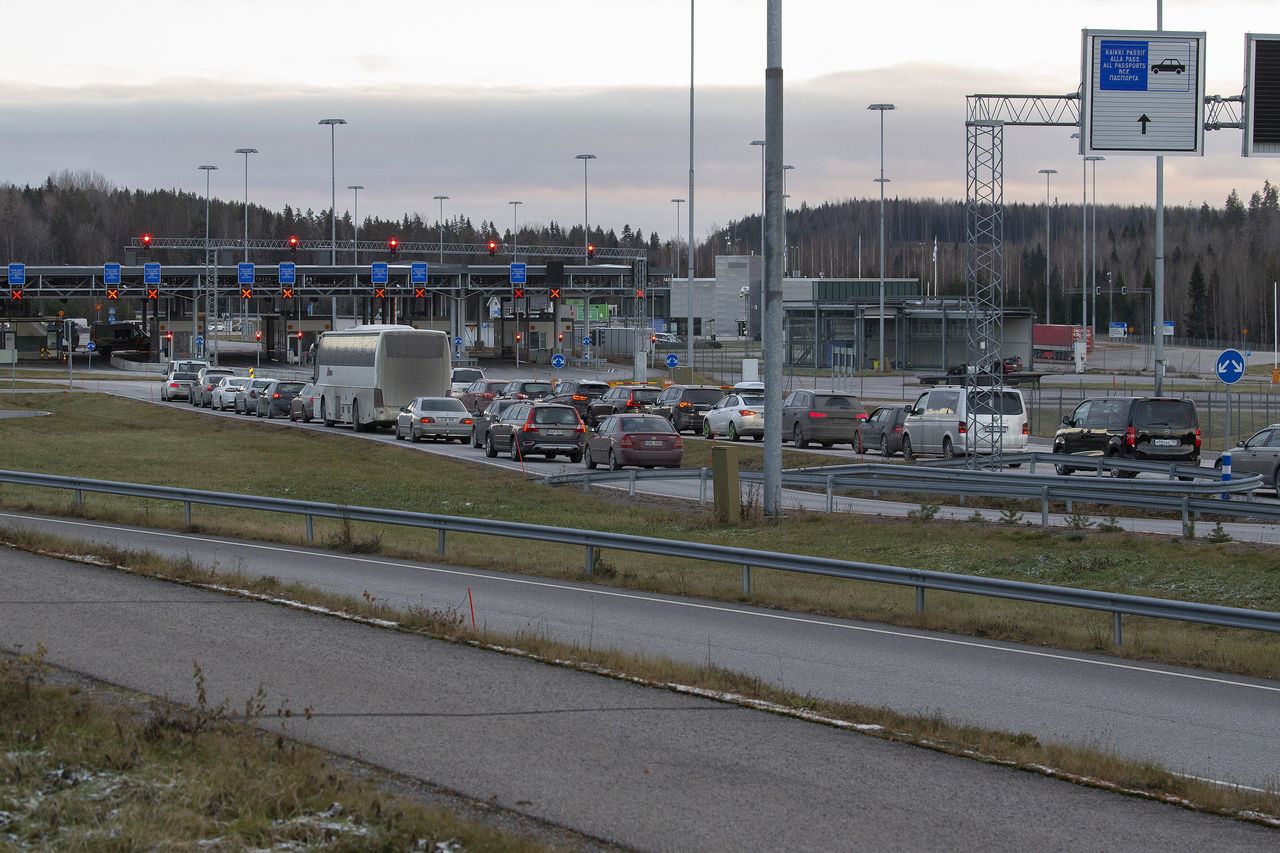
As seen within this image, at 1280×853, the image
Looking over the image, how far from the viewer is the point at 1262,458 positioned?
29422mm

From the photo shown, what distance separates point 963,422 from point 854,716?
25.8 m

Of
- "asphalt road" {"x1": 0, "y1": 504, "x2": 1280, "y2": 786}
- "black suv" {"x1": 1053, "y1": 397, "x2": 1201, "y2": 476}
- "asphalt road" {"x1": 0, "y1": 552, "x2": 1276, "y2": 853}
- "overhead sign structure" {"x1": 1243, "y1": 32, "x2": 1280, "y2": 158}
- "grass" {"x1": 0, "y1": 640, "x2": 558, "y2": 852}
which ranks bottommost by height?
"asphalt road" {"x1": 0, "y1": 504, "x2": 1280, "y2": 786}

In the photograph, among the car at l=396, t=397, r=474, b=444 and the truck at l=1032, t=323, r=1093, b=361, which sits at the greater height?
the truck at l=1032, t=323, r=1093, b=361

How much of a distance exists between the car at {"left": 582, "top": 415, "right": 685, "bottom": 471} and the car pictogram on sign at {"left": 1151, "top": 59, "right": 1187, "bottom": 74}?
1353 cm

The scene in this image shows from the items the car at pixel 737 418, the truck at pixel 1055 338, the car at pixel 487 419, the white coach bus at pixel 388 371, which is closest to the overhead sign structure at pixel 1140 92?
the car at pixel 737 418

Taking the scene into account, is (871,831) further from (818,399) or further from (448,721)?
(818,399)

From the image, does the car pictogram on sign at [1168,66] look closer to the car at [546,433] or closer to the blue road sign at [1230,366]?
the blue road sign at [1230,366]

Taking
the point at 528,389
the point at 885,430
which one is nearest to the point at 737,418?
the point at 885,430

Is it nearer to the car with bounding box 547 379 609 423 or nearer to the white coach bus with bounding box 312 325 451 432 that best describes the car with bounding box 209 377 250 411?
the white coach bus with bounding box 312 325 451 432

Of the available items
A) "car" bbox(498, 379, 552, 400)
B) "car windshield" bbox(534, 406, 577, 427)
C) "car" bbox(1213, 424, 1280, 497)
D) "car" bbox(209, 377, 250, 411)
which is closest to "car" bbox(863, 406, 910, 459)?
"car windshield" bbox(534, 406, 577, 427)

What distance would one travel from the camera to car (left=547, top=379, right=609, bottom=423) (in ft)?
166

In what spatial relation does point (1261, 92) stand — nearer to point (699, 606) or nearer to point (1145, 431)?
point (1145, 431)

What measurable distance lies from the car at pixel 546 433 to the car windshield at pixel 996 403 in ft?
36.2

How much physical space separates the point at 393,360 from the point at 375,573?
1323 inches
